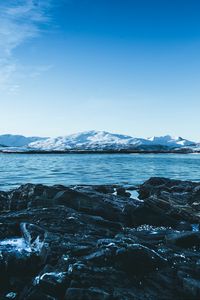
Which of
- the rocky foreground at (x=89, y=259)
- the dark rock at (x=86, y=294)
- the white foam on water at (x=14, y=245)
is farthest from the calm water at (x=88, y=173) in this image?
the dark rock at (x=86, y=294)

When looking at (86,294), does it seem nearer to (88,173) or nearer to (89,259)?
(89,259)

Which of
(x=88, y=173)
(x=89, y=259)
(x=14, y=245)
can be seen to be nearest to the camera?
(x=89, y=259)

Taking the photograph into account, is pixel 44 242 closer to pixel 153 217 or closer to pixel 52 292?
pixel 52 292

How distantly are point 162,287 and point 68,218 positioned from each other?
6.03 m

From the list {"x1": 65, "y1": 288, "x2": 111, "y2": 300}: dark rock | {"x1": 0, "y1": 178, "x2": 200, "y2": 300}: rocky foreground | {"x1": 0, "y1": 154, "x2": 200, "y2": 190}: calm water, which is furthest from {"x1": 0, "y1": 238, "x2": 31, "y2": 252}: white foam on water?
{"x1": 0, "y1": 154, "x2": 200, "y2": 190}: calm water

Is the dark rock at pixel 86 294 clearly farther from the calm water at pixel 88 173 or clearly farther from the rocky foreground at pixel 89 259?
the calm water at pixel 88 173

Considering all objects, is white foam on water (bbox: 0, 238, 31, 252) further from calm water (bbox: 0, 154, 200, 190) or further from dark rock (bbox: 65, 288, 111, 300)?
calm water (bbox: 0, 154, 200, 190)

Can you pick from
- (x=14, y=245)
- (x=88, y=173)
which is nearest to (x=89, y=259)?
(x=14, y=245)

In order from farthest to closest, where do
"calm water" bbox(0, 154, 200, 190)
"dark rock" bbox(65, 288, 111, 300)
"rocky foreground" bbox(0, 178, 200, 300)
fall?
"calm water" bbox(0, 154, 200, 190)
"rocky foreground" bbox(0, 178, 200, 300)
"dark rock" bbox(65, 288, 111, 300)

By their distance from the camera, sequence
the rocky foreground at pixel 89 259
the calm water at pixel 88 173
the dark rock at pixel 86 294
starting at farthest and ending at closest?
the calm water at pixel 88 173 → the rocky foreground at pixel 89 259 → the dark rock at pixel 86 294

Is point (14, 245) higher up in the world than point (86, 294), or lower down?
higher up

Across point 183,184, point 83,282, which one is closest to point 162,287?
point 83,282

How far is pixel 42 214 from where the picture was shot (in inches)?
547

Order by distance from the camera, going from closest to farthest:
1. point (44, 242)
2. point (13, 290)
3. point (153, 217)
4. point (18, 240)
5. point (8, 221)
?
point (13, 290), point (44, 242), point (18, 240), point (8, 221), point (153, 217)
